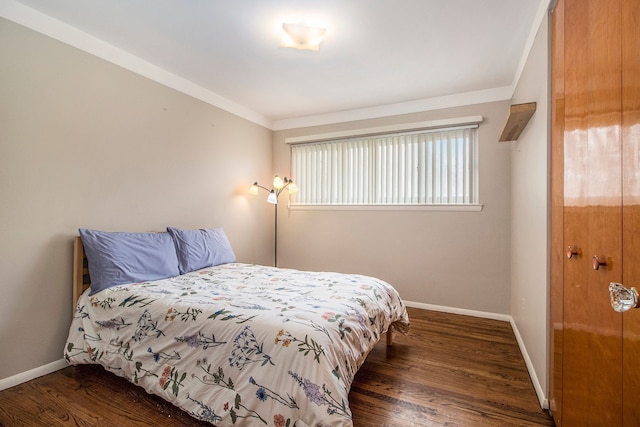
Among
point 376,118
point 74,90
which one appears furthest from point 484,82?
point 74,90

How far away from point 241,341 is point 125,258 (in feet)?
4.50

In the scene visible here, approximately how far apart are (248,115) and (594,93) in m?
3.59

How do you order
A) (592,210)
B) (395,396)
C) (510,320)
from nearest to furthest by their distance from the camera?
(592,210)
(395,396)
(510,320)

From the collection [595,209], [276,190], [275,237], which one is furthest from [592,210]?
[275,237]

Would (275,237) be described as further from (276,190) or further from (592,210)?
(592,210)

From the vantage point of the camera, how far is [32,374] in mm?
2041

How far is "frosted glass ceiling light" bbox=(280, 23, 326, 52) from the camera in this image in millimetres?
2162

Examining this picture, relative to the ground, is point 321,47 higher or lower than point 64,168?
higher

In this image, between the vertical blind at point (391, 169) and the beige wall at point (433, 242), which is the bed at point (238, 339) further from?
the vertical blind at point (391, 169)

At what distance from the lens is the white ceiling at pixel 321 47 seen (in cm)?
202

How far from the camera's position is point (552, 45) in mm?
1737

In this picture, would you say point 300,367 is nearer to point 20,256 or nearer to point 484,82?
point 20,256

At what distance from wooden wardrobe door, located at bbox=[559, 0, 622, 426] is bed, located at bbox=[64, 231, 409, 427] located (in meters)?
0.97

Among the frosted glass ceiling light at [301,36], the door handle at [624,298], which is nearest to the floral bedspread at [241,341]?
the door handle at [624,298]
